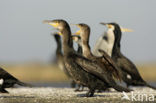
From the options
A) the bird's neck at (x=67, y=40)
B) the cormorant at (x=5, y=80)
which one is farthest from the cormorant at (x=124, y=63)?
the cormorant at (x=5, y=80)

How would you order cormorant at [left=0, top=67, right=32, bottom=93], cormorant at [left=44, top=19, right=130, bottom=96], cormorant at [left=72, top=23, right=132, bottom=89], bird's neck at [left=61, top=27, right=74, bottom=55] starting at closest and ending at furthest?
cormorant at [left=44, top=19, right=130, bottom=96] → cormorant at [left=0, top=67, right=32, bottom=93] → bird's neck at [left=61, top=27, right=74, bottom=55] → cormorant at [left=72, top=23, right=132, bottom=89]

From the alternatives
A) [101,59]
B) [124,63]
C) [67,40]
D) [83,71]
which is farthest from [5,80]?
[124,63]

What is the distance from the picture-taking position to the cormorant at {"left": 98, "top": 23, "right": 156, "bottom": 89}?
48.5 ft

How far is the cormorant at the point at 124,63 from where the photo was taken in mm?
14773

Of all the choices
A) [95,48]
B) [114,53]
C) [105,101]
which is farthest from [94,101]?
[95,48]

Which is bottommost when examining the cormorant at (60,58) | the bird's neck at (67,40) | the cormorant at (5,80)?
the cormorant at (60,58)

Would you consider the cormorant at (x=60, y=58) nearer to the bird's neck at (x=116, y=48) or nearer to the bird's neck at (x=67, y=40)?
the bird's neck at (x=116, y=48)

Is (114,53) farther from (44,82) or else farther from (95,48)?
(44,82)

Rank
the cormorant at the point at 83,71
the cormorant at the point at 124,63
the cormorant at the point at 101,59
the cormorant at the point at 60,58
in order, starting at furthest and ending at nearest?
1. the cormorant at the point at 60,58
2. the cormorant at the point at 124,63
3. the cormorant at the point at 101,59
4. the cormorant at the point at 83,71

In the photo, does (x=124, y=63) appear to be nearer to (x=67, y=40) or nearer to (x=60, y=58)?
(x=67, y=40)

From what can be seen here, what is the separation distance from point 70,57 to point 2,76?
1677 mm

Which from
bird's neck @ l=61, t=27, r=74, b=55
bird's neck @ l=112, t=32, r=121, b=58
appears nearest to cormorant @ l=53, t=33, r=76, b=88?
bird's neck @ l=112, t=32, r=121, b=58

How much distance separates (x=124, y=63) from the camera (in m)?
14.8

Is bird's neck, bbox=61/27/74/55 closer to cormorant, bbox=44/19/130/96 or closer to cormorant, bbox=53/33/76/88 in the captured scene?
cormorant, bbox=44/19/130/96
